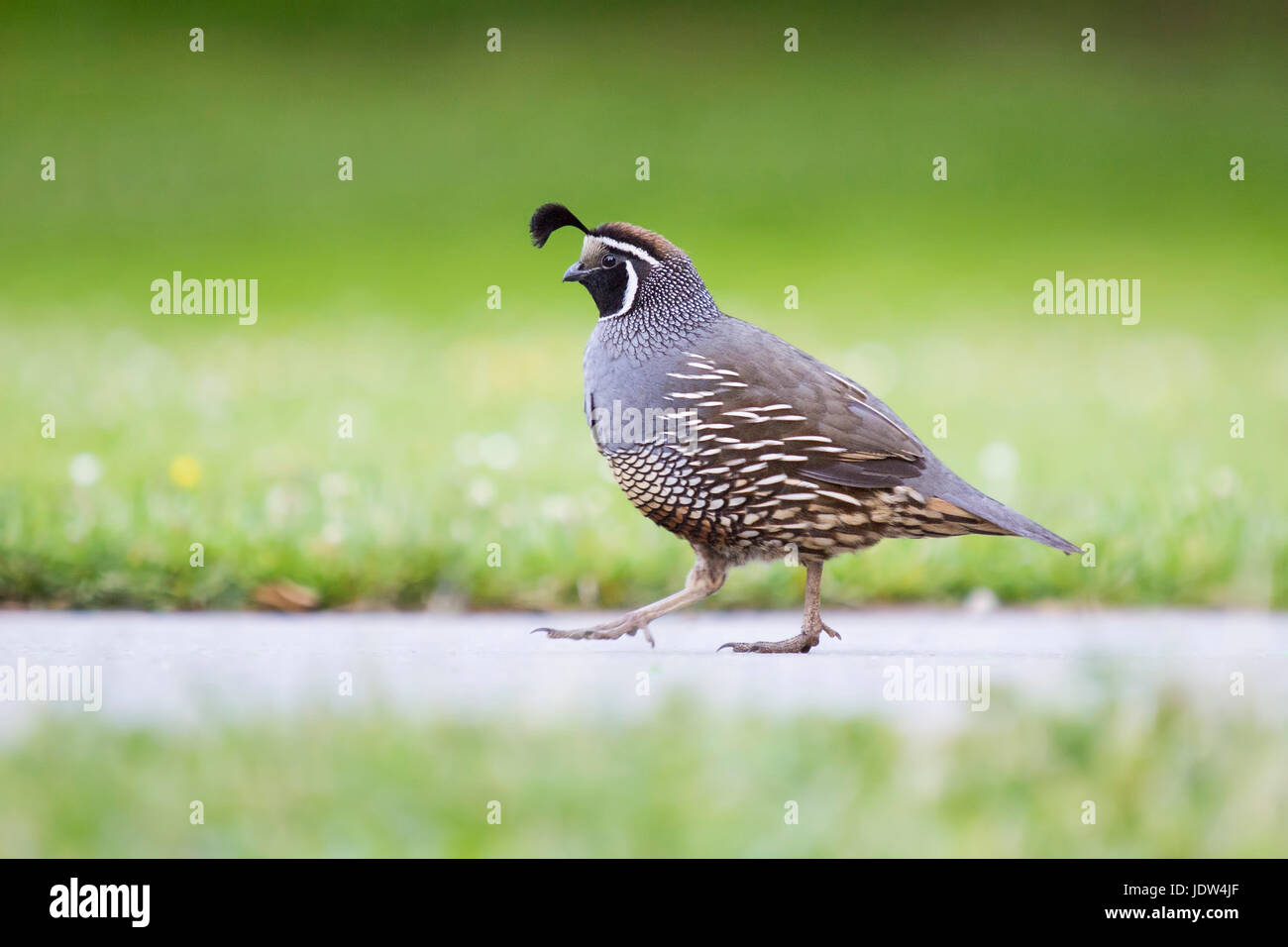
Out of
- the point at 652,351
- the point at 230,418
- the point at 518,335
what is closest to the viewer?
the point at 652,351

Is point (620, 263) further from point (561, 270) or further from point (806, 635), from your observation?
point (561, 270)

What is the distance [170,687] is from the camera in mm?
3746

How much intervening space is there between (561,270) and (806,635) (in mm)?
6954

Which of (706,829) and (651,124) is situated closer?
(706,829)

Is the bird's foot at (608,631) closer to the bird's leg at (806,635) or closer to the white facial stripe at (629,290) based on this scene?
the bird's leg at (806,635)

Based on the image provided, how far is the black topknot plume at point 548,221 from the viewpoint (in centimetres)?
453

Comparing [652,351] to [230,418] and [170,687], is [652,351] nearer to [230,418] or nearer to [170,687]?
[170,687]

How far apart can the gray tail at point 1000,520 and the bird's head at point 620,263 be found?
1.01 m

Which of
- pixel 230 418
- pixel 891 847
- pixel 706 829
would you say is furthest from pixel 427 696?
pixel 230 418

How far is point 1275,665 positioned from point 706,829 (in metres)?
2.05

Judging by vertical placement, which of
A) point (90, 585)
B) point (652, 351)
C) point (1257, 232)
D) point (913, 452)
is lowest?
point (90, 585)

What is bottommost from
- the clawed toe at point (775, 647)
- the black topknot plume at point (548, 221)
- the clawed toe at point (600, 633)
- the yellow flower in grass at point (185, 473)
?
the clawed toe at point (775, 647)

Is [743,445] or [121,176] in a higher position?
[121,176]

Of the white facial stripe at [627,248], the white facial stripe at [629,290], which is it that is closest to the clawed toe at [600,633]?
the white facial stripe at [629,290]
